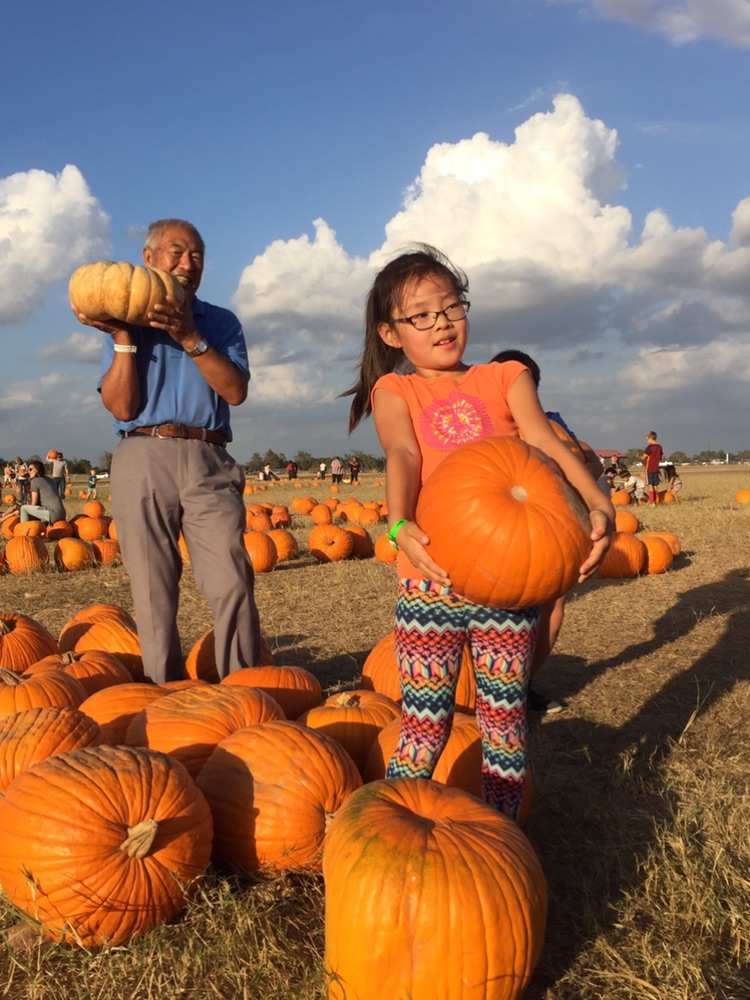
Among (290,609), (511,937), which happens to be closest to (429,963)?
(511,937)

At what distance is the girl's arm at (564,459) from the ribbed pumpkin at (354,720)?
1283 millimetres

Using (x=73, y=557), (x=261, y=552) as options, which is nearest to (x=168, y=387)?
(x=261, y=552)

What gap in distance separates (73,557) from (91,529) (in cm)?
237

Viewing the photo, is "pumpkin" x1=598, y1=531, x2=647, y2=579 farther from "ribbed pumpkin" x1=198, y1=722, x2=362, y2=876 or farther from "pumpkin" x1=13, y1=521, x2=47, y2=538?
"pumpkin" x1=13, y1=521, x2=47, y2=538

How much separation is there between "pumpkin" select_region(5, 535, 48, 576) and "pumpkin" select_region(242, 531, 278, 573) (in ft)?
8.79

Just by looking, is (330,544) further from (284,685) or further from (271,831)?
(271,831)

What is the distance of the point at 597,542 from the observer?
2.31 meters

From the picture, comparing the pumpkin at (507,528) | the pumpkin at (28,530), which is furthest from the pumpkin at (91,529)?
the pumpkin at (507,528)

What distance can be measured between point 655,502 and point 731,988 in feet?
60.5

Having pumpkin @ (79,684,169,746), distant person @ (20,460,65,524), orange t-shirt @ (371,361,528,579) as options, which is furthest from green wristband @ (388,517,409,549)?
distant person @ (20,460,65,524)

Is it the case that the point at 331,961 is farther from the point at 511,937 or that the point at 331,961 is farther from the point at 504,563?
the point at 504,563

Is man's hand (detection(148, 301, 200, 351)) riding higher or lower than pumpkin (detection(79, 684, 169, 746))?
higher

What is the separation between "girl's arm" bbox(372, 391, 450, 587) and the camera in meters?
2.55

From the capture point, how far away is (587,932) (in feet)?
7.69
